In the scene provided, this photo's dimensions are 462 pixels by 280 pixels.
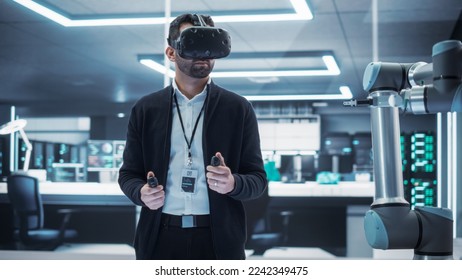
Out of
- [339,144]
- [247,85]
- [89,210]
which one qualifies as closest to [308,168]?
[247,85]

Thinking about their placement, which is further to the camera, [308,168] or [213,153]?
[308,168]

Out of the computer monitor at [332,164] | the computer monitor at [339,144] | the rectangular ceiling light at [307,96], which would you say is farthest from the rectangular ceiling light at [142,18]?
the computer monitor at [339,144]

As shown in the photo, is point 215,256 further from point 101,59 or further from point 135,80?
point 135,80

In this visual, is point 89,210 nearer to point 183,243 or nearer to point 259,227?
point 259,227

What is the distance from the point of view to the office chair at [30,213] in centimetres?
332

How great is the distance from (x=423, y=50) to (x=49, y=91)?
14.3ft

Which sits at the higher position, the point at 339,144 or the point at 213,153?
the point at 339,144

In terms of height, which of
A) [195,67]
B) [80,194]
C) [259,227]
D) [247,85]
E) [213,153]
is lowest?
[259,227]

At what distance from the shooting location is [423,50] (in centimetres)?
452

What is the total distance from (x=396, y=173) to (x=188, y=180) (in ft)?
1.29

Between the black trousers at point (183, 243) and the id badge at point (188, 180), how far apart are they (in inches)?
3.3

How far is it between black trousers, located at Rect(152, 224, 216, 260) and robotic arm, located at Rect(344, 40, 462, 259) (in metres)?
0.35

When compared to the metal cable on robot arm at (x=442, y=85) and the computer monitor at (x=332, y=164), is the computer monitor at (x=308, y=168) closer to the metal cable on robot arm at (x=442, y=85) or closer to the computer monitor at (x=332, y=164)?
the computer monitor at (x=332, y=164)

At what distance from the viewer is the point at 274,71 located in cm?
541
